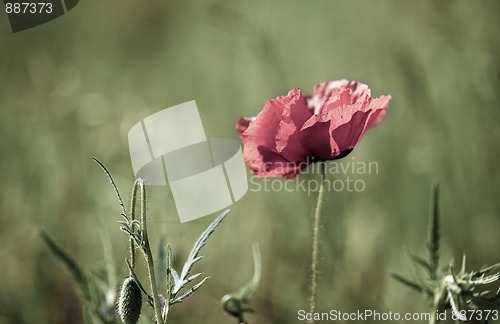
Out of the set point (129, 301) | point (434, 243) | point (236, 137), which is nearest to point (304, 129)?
point (434, 243)

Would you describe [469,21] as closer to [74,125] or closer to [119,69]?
[74,125]

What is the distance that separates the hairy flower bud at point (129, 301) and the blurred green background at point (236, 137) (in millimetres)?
294

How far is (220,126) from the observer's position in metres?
2.24

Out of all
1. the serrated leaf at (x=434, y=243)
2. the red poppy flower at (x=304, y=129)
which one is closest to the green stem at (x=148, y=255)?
the red poppy flower at (x=304, y=129)

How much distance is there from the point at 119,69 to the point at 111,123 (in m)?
0.50

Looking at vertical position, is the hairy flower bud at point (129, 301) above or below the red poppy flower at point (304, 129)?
below

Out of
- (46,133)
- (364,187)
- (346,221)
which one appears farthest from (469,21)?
(46,133)

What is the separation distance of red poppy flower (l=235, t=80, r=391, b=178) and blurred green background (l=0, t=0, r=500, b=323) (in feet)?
0.92

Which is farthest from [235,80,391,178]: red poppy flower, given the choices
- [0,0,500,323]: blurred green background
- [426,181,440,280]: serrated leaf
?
[0,0,500,323]: blurred green background

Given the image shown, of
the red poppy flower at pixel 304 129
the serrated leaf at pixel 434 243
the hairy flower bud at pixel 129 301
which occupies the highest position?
the red poppy flower at pixel 304 129

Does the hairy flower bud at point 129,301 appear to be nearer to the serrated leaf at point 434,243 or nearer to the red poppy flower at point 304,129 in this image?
the red poppy flower at point 304,129

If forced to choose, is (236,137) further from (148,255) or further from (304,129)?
(148,255)

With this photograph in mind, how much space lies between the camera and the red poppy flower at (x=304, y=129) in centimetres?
101

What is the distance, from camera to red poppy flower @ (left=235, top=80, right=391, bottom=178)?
3.31 feet
